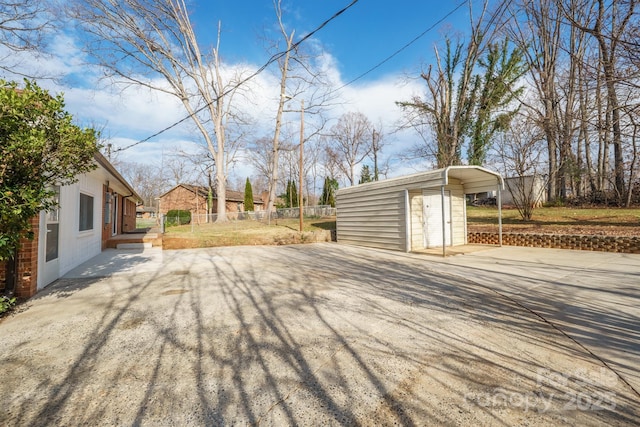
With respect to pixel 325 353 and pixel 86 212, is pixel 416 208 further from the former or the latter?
pixel 86 212

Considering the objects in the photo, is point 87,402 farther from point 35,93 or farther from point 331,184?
point 331,184

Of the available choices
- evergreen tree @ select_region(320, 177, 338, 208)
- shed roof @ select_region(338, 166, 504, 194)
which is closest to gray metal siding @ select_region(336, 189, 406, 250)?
shed roof @ select_region(338, 166, 504, 194)

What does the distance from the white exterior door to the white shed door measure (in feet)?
30.4

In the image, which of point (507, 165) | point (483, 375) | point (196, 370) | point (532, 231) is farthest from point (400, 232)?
point (196, 370)

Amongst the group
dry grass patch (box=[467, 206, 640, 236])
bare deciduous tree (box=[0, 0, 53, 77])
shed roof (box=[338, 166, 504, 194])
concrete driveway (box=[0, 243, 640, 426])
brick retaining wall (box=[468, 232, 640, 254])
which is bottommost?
concrete driveway (box=[0, 243, 640, 426])

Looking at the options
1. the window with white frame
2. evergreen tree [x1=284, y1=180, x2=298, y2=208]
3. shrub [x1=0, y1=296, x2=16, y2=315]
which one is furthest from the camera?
evergreen tree [x1=284, y1=180, x2=298, y2=208]

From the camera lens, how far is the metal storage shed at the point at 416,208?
884 cm

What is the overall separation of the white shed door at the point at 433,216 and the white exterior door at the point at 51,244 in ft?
30.4

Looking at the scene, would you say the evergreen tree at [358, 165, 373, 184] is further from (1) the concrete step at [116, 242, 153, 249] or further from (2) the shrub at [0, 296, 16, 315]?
(2) the shrub at [0, 296, 16, 315]

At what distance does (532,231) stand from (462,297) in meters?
7.75

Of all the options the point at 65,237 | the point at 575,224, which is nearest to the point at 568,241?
the point at 575,224

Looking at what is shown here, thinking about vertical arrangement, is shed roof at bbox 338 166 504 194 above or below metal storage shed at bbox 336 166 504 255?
above

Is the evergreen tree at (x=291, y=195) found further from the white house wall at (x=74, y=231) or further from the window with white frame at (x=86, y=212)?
the window with white frame at (x=86, y=212)

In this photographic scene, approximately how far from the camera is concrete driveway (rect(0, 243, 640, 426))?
67.7 inches
